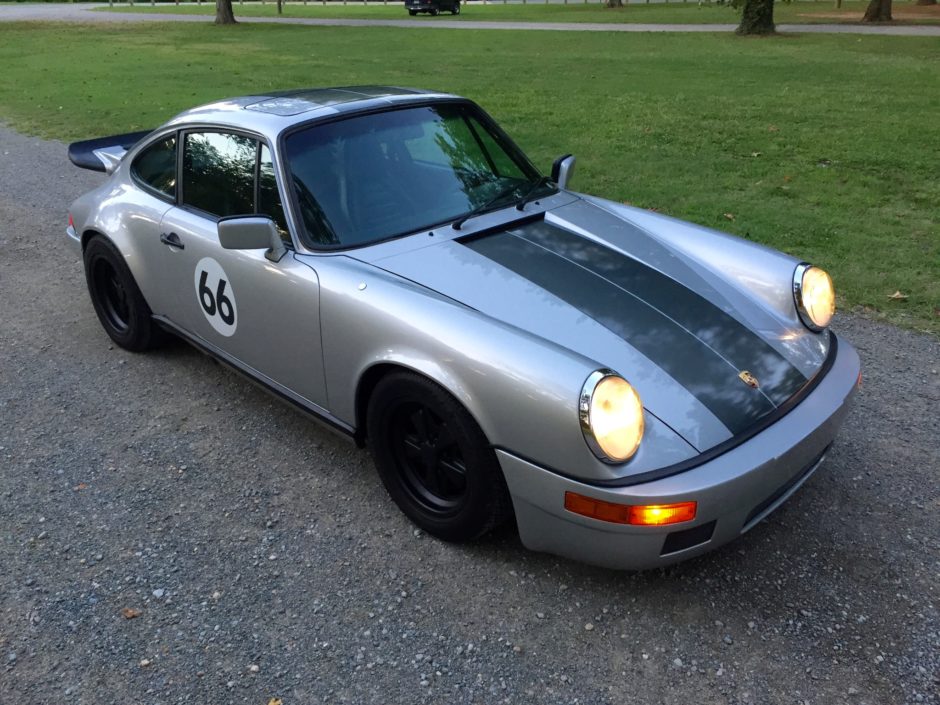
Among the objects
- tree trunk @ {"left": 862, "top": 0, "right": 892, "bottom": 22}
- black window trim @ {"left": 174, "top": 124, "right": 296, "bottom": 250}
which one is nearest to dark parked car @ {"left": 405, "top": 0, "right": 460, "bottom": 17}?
tree trunk @ {"left": 862, "top": 0, "right": 892, "bottom": 22}

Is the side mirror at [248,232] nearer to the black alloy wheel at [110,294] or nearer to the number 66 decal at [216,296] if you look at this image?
the number 66 decal at [216,296]

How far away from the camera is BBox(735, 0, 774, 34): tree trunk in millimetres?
20109

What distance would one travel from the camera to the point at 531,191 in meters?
3.61

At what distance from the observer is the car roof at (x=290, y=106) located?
10.8ft

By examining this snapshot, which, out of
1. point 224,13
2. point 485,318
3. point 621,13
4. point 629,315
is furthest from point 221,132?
point 621,13

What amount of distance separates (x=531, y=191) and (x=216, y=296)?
1530 mm

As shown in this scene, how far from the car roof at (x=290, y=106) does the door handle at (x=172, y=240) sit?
56cm

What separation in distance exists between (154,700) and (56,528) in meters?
1.07

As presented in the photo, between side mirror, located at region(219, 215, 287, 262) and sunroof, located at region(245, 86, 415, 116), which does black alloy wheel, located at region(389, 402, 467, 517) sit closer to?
side mirror, located at region(219, 215, 287, 262)

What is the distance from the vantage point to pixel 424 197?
329cm

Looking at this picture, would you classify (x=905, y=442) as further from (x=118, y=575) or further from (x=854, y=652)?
(x=118, y=575)

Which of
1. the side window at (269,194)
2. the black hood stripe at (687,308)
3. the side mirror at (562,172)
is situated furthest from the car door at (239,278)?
the side mirror at (562,172)

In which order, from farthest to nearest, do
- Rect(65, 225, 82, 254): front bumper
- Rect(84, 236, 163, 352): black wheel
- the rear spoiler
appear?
the rear spoiler < Rect(65, 225, 82, 254): front bumper < Rect(84, 236, 163, 352): black wheel

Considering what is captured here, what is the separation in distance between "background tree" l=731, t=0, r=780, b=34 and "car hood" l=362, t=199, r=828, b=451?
19902mm
